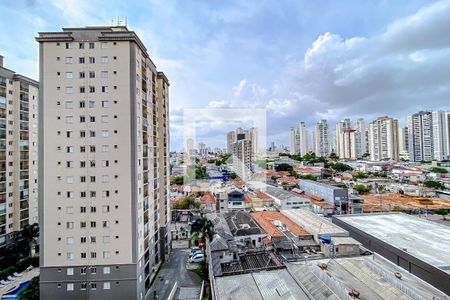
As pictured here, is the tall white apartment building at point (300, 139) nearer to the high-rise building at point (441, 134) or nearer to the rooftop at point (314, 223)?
the high-rise building at point (441, 134)

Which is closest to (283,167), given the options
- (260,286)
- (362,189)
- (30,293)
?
(362,189)

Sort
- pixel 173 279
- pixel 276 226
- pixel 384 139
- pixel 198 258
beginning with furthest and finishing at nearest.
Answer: pixel 384 139 → pixel 276 226 → pixel 198 258 → pixel 173 279

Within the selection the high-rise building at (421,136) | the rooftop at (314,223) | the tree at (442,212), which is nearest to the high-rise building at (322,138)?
the high-rise building at (421,136)

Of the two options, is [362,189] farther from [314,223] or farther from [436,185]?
[314,223]

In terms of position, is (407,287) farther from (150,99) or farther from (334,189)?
(334,189)

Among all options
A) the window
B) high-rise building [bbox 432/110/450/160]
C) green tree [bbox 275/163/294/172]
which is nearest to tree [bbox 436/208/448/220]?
green tree [bbox 275/163/294/172]

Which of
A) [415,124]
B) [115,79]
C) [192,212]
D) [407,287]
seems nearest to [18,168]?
[115,79]

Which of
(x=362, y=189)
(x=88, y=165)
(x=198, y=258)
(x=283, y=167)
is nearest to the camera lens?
(x=88, y=165)
